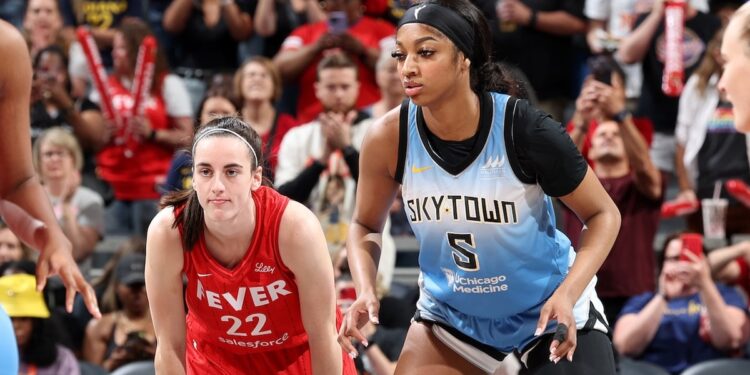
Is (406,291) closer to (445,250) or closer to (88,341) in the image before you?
(88,341)

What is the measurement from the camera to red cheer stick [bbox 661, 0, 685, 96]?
20.8 ft

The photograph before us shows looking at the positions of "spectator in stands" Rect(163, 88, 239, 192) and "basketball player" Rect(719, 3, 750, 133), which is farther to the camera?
"spectator in stands" Rect(163, 88, 239, 192)

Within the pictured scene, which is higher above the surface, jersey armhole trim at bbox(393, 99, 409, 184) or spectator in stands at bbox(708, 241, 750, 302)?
jersey armhole trim at bbox(393, 99, 409, 184)

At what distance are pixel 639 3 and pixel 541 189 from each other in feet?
12.2

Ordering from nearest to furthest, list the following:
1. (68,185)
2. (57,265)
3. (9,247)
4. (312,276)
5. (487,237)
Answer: (57,265)
(487,237)
(312,276)
(9,247)
(68,185)

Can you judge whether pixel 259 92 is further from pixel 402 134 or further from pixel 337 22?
pixel 402 134

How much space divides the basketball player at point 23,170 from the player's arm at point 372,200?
0.90m

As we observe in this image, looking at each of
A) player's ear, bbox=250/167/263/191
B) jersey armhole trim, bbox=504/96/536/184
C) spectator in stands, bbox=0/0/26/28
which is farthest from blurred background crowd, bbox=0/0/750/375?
jersey armhole trim, bbox=504/96/536/184

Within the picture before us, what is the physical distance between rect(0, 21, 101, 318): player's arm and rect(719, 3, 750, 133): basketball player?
5.25 ft

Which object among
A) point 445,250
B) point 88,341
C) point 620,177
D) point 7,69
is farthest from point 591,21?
point 7,69

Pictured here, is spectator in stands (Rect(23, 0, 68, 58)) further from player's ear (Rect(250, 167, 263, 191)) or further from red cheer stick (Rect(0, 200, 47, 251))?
red cheer stick (Rect(0, 200, 47, 251))

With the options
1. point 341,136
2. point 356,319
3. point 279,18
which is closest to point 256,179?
point 356,319

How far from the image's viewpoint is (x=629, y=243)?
19.3 feet

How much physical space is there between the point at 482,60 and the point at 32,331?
10.0 feet
